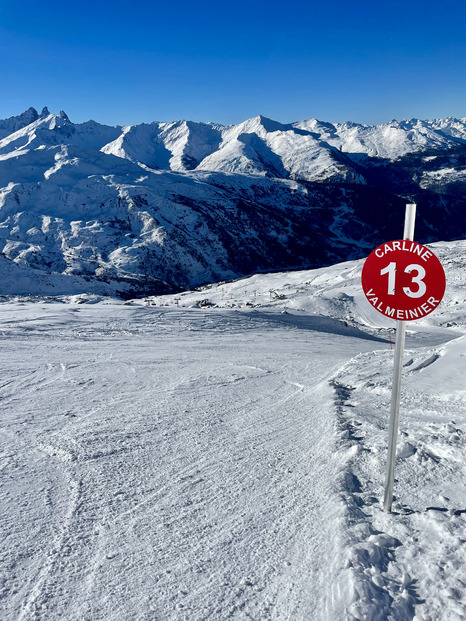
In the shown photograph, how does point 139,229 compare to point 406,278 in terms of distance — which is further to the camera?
point 139,229

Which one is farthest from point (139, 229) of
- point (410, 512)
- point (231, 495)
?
point (410, 512)

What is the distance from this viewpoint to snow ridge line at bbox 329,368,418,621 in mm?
2664

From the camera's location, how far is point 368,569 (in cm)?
299

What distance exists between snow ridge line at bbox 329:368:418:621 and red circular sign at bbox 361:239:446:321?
5.87 ft

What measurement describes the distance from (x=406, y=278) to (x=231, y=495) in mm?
2720

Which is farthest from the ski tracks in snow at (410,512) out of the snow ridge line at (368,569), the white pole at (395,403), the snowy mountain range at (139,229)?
the snowy mountain range at (139,229)

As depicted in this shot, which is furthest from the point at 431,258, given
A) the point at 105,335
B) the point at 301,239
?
the point at 301,239

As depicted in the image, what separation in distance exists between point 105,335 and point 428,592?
1387 cm

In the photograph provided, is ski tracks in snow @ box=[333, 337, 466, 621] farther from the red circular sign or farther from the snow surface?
the red circular sign

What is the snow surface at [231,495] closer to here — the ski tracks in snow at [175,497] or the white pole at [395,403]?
the ski tracks in snow at [175,497]

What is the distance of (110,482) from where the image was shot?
14.7 feet

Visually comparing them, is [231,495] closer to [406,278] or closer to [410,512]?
[410,512]

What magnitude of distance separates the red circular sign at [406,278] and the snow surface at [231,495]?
5.91 feet

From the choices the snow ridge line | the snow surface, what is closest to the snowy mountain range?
the snow surface
